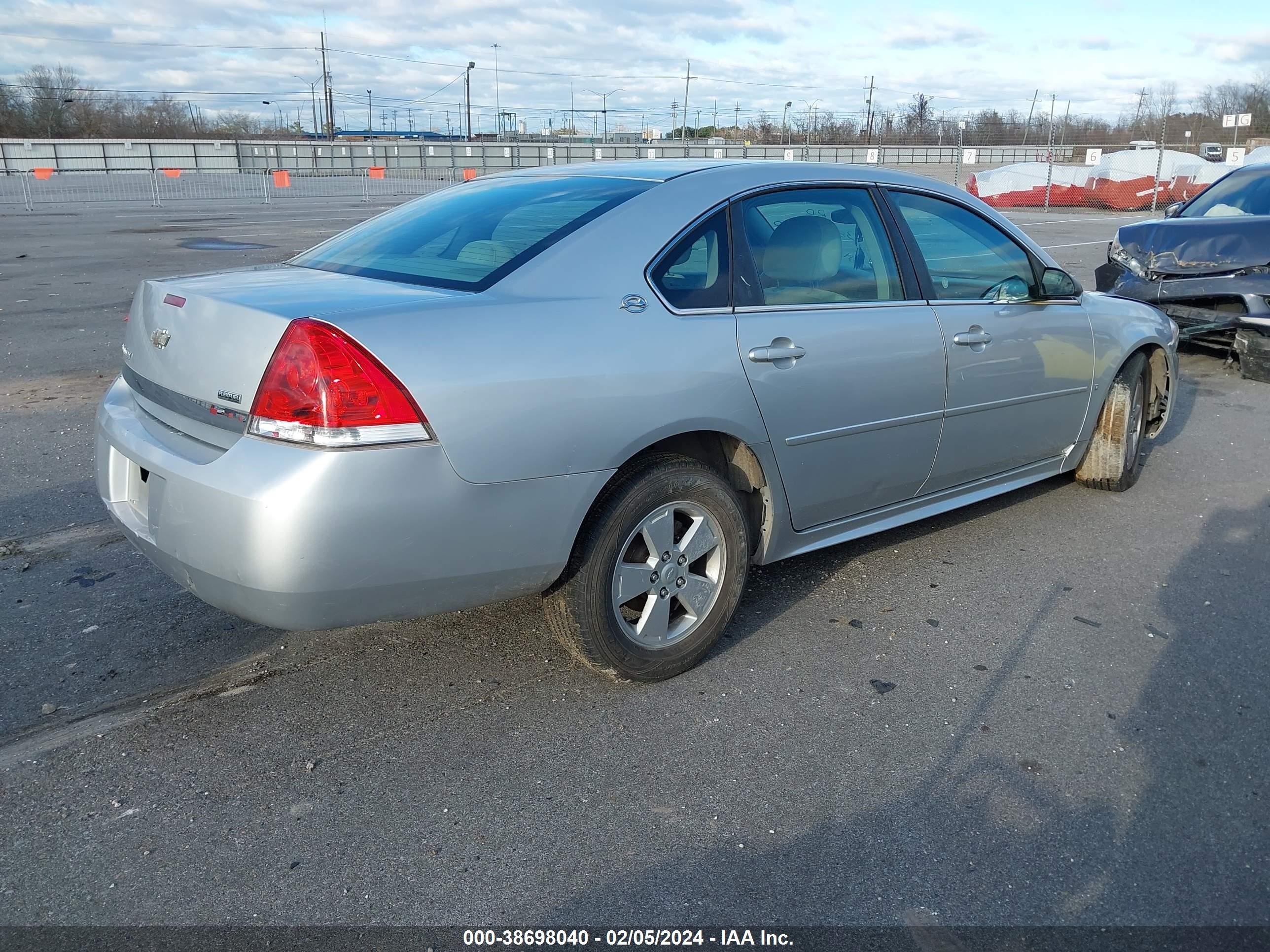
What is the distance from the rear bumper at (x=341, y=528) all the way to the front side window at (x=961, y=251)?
1917 mm

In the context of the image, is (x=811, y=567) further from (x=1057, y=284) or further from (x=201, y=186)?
(x=201, y=186)

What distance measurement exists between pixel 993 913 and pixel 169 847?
1986 millimetres

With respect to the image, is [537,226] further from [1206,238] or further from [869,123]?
[869,123]

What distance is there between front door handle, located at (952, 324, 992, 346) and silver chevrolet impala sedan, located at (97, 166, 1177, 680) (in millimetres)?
23

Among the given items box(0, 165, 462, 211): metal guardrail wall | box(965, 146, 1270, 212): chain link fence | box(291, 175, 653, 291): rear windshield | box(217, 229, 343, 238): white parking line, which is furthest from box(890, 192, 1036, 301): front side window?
box(0, 165, 462, 211): metal guardrail wall

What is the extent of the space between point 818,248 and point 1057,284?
148cm

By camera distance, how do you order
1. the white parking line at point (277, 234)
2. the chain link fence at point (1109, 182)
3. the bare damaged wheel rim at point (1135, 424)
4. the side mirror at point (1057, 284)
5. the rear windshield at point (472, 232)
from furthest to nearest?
1. the chain link fence at point (1109, 182)
2. the white parking line at point (277, 234)
3. the bare damaged wheel rim at point (1135, 424)
4. the side mirror at point (1057, 284)
5. the rear windshield at point (472, 232)

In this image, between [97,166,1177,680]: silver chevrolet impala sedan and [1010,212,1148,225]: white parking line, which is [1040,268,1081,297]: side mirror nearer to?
[97,166,1177,680]: silver chevrolet impala sedan

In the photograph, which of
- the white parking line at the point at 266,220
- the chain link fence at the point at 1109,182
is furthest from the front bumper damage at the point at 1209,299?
the chain link fence at the point at 1109,182

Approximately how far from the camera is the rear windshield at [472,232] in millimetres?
3240

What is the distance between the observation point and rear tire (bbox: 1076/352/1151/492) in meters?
5.22

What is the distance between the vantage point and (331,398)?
2.62 metres

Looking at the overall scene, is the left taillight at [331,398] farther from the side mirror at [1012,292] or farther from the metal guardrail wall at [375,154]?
the metal guardrail wall at [375,154]

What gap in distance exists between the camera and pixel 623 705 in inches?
130
